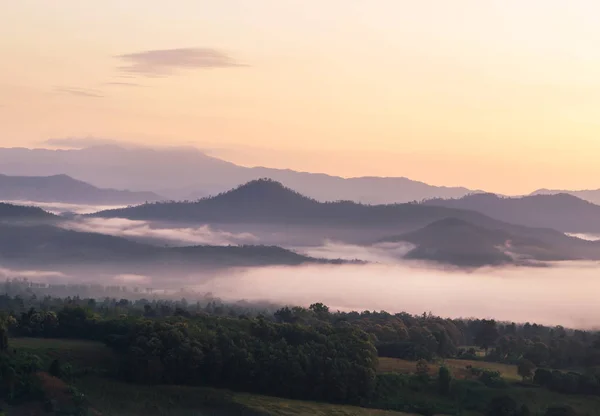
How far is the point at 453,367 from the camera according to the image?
9012cm

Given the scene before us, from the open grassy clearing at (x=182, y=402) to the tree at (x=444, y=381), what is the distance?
363 inches

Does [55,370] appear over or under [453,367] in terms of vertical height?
under

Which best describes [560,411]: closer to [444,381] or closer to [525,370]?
[444,381]

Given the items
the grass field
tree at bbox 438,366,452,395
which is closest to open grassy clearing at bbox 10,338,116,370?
the grass field

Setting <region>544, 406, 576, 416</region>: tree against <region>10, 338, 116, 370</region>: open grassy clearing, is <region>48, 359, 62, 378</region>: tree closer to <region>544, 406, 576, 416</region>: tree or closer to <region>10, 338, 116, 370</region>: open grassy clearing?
<region>10, 338, 116, 370</region>: open grassy clearing

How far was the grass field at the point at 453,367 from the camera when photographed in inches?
3366

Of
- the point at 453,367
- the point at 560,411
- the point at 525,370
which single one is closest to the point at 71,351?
the point at 453,367

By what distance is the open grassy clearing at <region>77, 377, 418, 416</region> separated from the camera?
66625mm

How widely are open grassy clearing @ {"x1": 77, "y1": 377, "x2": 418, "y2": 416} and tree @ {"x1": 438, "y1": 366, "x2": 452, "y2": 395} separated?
9.22 metres

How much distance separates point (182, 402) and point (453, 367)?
30826 mm

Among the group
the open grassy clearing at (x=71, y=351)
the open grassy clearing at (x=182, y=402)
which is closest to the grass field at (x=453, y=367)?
the open grassy clearing at (x=182, y=402)

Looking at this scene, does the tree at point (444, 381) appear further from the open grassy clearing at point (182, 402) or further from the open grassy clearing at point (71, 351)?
the open grassy clearing at point (71, 351)

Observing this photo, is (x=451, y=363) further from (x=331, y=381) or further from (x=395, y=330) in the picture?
(x=331, y=381)

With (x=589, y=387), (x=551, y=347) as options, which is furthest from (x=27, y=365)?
(x=551, y=347)
